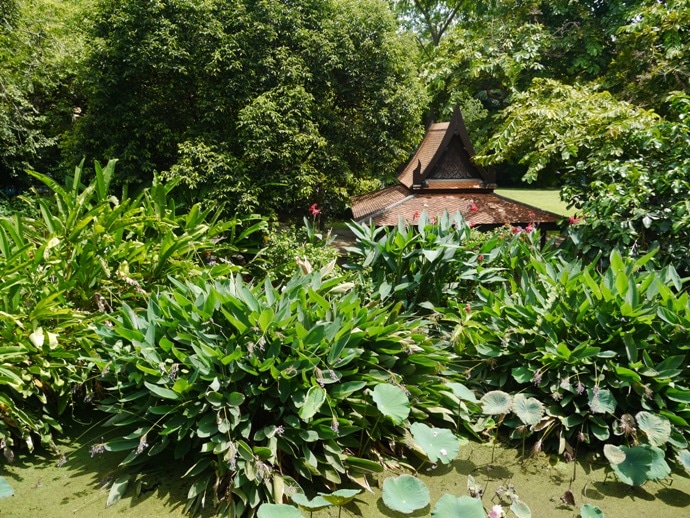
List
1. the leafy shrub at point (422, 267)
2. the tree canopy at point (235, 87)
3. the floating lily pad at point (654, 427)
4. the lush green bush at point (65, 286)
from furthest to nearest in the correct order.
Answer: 1. the tree canopy at point (235, 87)
2. the leafy shrub at point (422, 267)
3. the lush green bush at point (65, 286)
4. the floating lily pad at point (654, 427)

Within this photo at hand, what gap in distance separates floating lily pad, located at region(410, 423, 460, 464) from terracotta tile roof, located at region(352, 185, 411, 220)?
15.0ft

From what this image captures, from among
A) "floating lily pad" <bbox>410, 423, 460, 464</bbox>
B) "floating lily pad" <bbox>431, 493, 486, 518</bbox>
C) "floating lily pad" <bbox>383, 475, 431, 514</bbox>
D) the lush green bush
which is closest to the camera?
"floating lily pad" <bbox>431, 493, 486, 518</bbox>

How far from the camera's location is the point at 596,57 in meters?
9.98

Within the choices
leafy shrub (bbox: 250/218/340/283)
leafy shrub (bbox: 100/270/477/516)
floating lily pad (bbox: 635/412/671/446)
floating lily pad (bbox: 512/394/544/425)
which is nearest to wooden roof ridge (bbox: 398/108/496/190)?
leafy shrub (bbox: 250/218/340/283)

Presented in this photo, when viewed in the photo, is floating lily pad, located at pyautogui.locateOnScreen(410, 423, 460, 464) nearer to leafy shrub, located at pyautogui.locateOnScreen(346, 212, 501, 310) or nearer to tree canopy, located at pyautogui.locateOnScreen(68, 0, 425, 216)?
leafy shrub, located at pyautogui.locateOnScreen(346, 212, 501, 310)

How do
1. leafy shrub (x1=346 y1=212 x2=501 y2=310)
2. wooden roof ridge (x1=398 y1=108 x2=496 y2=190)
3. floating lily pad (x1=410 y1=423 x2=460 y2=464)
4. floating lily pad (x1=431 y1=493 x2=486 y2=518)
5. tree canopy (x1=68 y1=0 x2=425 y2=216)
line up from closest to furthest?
1. floating lily pad (x1=431 y1=493 x2=486 y2=518)
2. floating lily pad (x1=410 y1=423 x2=460 y2=464)
3. leafy shrub (x1=346 y1=212 x2=501 y2=310)
4. tree canopy (x1=68 y1=0 x2=425 y2=216)
5. wooden roof ridge (x1=398 y1=108 x2=496 y2=190)

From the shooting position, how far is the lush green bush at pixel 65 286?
301cm

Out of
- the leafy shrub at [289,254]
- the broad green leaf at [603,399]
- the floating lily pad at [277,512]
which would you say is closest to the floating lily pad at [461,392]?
the broad green leaf at [603,399]

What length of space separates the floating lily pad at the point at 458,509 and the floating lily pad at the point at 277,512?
0.58m

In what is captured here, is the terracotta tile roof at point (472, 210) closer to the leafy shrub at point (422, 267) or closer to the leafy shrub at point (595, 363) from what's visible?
the leafy shrub at point (422, 267)

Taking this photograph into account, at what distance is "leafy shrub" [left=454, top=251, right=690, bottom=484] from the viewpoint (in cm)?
295

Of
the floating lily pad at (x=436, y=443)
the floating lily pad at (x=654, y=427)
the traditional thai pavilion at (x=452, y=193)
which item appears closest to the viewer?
the floating lily pad at (x=436, y=443)

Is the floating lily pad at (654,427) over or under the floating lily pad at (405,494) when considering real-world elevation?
under

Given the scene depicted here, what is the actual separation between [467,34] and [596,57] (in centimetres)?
249
